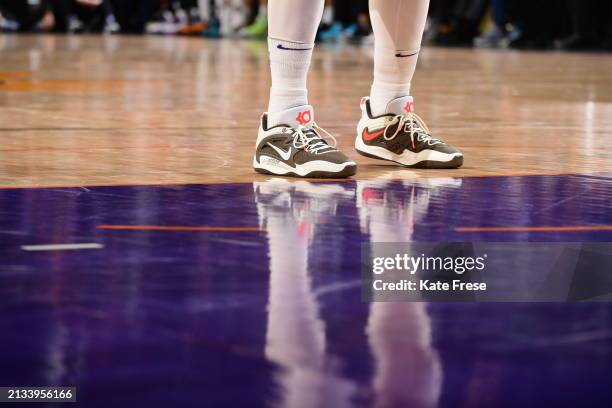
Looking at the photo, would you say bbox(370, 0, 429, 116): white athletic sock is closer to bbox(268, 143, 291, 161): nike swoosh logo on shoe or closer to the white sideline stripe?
bbox(268, 143, 291, 161): nike swoosh logo on shoe

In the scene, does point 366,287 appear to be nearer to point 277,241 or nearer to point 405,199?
point 277,241

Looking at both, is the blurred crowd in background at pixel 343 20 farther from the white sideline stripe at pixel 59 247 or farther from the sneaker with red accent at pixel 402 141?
the white sideline stripe at pixel 59 247

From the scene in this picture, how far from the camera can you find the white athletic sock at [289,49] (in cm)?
250

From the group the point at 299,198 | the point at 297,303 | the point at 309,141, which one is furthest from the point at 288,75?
the point at 297,303

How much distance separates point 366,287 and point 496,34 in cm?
904

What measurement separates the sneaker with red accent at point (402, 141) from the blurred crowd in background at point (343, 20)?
20.7 feet

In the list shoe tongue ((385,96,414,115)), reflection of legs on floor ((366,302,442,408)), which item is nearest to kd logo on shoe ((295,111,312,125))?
shoe tongue ((385,96,414,115))

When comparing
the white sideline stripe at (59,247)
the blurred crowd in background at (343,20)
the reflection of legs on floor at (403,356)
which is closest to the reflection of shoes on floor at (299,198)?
the white sideline stripe at (59,247)

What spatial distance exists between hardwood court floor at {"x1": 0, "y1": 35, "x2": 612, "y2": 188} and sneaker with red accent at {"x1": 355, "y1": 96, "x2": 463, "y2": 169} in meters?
0.03

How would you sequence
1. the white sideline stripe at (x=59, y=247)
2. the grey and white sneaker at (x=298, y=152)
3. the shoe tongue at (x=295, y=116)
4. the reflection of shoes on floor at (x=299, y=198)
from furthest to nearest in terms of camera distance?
the shoe tongue at (x=295, y=116)
the grey and white sneaker at (x=298, y=152)
the reflection of shoes on floor at (x=299, y=198)
the white sideline stripe at (x=59, y=247)

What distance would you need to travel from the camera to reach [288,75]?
2.53 meters

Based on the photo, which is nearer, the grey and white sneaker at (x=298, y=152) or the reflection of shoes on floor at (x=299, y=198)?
the reflection of shoes on floor at (x=299, y=198)

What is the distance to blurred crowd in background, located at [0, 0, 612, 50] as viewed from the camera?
9.30 metres

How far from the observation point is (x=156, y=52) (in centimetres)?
836
